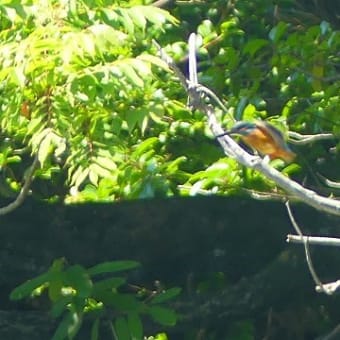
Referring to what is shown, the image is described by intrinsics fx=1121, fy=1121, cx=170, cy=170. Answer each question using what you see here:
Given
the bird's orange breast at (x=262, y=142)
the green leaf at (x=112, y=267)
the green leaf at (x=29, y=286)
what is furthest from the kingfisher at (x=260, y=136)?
the green leaf at (x=29, y=286)

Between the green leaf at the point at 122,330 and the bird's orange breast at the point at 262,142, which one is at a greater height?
the bird's orange breast at the point at 262,142

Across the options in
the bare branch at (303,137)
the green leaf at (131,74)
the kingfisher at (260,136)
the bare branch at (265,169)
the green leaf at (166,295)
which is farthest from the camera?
the green leaf at (166,295)

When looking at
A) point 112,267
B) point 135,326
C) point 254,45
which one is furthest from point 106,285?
point 254,45

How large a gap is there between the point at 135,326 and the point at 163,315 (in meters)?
0.12

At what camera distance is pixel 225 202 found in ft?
12.8

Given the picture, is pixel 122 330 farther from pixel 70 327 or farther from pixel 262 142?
pixel 262 142

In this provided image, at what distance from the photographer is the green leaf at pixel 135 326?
3523 mm

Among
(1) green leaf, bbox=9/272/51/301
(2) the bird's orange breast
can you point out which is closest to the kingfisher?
(2) the bird's orange breast

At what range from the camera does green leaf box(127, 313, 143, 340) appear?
11.6 ft

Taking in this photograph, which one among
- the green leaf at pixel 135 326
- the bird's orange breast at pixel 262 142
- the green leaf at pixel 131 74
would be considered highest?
the bird's orange breast at pixel 262 142

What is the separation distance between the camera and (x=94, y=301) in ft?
12.0

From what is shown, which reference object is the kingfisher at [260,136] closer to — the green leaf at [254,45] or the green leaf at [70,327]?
the green leaf at [70,327]

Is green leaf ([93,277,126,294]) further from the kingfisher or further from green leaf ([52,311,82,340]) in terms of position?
the kingfisher

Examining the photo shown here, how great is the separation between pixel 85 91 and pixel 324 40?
1387mm
